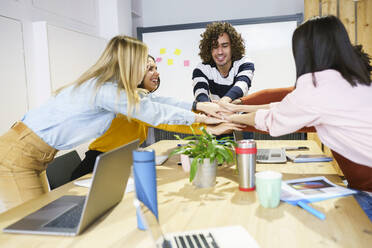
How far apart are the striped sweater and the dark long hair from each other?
1.03m

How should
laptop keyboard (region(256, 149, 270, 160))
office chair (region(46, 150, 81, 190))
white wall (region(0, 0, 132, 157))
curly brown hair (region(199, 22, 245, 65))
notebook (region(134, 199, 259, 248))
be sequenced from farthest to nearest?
white wall (region(0, 0, 132, 157))
curly brown hair (region(199, 22, 245, 65))
laptop keyboard (region(256, 149, 270, 160))
office chair (region(46, 150, 81, 190))
notebook (region(134, 199, 259, 248))

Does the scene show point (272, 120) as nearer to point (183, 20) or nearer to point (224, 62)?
point (224, 62)

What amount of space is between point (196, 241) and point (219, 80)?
71.4 inches

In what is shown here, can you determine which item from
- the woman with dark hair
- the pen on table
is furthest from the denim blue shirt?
the pen on table

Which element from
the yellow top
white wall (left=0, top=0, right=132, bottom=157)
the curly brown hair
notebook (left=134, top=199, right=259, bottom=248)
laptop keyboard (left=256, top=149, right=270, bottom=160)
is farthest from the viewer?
white wall (left=0, top=0, right=132, bottom=157)

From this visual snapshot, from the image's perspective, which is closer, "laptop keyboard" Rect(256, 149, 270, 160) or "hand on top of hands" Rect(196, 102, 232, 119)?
"laptop keyboard" Rect(256, 149, 270, 160)

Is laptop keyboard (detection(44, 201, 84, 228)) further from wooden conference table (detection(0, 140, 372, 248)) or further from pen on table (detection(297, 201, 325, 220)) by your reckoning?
pen on table (detection(297, 201, 325, 220))

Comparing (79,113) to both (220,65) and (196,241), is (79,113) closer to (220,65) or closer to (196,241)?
(196,241)

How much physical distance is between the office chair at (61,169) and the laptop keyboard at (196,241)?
103 cm

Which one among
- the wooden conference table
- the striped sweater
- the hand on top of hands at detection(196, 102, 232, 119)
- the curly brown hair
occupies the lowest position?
the wooden conference table

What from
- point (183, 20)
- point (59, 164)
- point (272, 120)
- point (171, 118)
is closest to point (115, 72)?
point (171, 118)

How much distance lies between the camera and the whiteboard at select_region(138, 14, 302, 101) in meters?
3.83

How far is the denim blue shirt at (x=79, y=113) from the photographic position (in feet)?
4.74

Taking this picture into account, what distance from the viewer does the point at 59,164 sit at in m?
1.71
